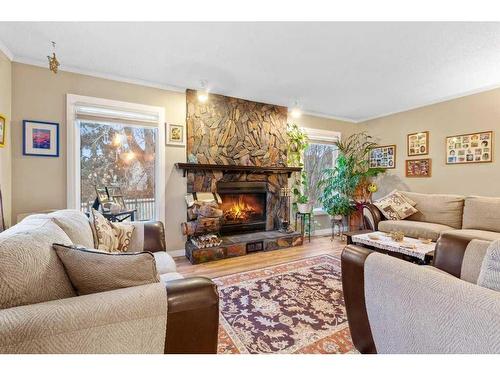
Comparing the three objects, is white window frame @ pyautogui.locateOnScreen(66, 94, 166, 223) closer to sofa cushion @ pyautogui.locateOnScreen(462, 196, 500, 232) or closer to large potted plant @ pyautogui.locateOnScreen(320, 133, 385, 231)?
large potted plant @ pyautogui.locateOnScreen(320, 133, 385, 231)

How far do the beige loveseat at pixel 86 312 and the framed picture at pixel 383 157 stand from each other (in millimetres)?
4678

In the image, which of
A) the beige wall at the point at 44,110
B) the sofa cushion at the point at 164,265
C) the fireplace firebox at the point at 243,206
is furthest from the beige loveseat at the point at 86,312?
the fireplace firebox at the point at 243,206

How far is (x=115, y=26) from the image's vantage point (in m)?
1.89

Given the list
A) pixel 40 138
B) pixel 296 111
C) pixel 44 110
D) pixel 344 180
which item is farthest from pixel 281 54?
pixel 344 180

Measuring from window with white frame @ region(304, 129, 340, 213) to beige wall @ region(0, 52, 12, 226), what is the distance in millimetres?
4211

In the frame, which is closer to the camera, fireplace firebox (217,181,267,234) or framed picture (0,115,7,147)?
framed picture (0,115,7,147)

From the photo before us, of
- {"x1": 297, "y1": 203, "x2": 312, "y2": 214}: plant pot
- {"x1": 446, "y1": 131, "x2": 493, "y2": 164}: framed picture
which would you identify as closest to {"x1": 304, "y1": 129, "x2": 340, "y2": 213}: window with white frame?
{"x1": 297, "y1": 203, "x2": 312, "y2": 214}: plant pot

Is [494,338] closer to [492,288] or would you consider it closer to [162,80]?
[492,288]

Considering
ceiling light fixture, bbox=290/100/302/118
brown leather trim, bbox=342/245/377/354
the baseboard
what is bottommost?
the baseboard

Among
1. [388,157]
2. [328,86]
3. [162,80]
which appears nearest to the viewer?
[162,80]

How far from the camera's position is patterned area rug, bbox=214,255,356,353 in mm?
1511

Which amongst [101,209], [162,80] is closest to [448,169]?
[162,80]

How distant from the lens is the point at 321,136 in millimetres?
4508

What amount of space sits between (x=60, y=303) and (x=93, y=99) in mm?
2736
